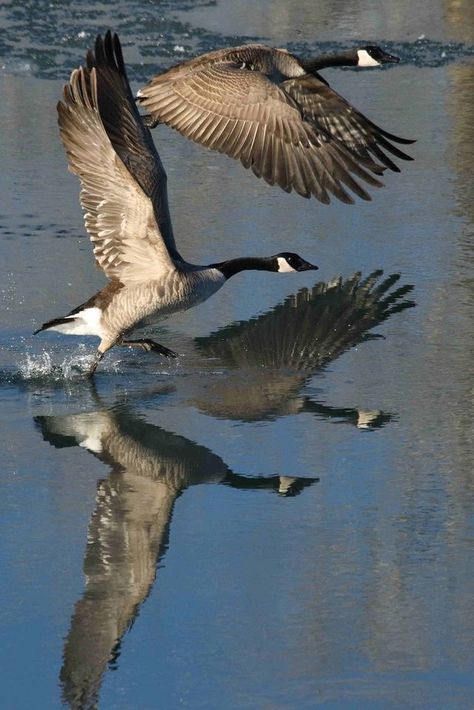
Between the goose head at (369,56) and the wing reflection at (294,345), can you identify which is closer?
the wing reflection at (294,345)

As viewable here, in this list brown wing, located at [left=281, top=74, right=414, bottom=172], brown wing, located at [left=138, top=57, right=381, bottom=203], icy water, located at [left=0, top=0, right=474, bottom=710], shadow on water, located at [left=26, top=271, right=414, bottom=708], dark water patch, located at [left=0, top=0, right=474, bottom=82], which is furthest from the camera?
dark water patch, located at [left=0, top=0, right=474, bottom=82]

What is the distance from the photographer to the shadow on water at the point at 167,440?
143 inches

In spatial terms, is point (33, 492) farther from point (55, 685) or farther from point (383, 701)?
point (383, 701)

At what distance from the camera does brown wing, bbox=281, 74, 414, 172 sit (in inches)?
302

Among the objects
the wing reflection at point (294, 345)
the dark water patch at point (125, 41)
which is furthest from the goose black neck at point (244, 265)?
the dark water patch at point (125, 41)

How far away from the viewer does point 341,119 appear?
7.79 m

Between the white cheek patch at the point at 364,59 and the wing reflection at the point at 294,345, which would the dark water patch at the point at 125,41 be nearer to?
the white cheek patch at the point at 364,59

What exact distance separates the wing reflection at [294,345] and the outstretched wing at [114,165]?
560mm

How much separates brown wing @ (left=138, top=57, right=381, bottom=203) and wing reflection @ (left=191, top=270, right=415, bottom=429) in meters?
0.57

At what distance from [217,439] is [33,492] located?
79 centimetres

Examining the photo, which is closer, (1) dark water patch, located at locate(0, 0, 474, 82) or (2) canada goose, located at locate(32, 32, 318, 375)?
(2) canada goose, located at locate(32, 32, 318, 375)

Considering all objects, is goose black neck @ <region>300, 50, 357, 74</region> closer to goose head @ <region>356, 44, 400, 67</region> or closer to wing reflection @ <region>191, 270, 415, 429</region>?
goose head @ <region>356, 44, 400, 67</region>

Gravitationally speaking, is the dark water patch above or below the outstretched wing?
below

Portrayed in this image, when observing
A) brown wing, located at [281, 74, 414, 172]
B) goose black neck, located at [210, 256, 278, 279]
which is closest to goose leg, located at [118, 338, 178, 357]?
goose black neck, located at [210, 256, 278, 279]
